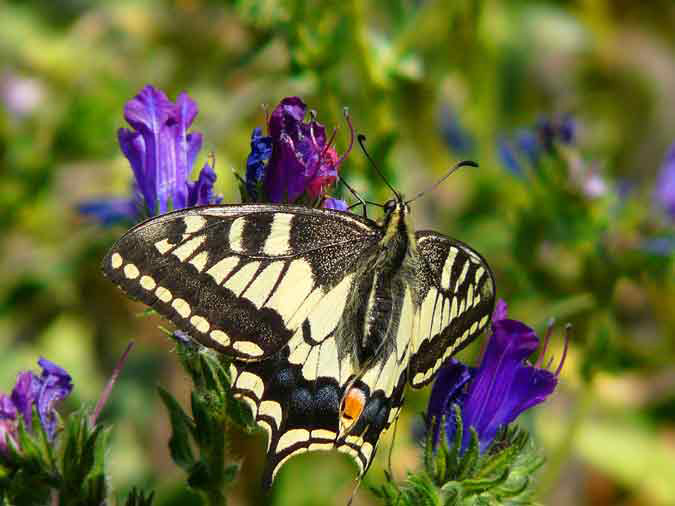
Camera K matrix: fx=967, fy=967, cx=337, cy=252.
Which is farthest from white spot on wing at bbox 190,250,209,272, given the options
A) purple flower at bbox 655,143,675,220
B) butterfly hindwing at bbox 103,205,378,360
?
purple flower at bbox 655,143,675,220

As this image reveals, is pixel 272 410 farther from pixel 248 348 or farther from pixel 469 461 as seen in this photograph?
pixel 469 461

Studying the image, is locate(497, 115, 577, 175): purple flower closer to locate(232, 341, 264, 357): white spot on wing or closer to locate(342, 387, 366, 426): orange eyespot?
locate(342, 387, 366, 426): orange eyespot

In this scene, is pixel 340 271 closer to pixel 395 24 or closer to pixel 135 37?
pixel 395 24

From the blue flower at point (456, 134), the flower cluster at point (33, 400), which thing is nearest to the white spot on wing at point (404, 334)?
the flower cluster at point (33, 400)

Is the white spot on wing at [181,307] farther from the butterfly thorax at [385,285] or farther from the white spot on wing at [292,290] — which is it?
the butterfly thorax at [385,285]

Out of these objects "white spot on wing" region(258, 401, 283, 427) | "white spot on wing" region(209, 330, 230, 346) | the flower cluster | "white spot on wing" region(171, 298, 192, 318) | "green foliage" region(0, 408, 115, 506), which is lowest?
"green foliage" region(0, 408, 115, 506)

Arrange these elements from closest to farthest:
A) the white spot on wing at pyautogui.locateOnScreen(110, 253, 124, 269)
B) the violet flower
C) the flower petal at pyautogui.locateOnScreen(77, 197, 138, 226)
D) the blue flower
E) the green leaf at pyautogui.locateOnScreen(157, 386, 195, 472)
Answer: the white spot on wing at pyautogui.locateOnScreen(110, 253, 124, 269) < the green leaf at pyautogui.locateOnScreen(157, 386, 195, 472) < the violet flower < the flower petal at pyautogui.locateOnScreen(77, 197, 138, 226) < the blue flower
